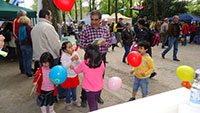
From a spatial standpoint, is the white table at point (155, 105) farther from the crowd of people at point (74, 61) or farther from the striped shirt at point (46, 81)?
the striped shirt at point (46, 81)

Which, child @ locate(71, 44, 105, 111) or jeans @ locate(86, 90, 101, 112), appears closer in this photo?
child @ locate(71, 44, 105, 111)

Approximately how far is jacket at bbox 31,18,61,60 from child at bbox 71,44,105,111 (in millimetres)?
1161

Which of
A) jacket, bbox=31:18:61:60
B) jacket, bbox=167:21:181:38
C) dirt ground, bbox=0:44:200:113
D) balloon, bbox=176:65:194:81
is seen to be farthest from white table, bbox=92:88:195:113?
jacket, bbox=167:21:181:38

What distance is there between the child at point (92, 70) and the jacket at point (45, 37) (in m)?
1.16

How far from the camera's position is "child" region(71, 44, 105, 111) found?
7.56 feet

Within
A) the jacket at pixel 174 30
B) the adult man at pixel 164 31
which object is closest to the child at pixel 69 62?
the jacket at pixel 174 30

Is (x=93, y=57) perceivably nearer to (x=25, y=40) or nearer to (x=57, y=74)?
(x=57, y=74)

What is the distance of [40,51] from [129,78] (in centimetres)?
281

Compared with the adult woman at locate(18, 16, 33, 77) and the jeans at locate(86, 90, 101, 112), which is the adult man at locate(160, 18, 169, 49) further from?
the jeans at locate(86, 90, 101, 112)

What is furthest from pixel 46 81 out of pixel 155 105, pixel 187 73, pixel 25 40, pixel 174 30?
pixel 174 30

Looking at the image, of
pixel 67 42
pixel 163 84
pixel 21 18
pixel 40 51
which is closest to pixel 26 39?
pixel 21 18

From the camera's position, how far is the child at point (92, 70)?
2.30 meters

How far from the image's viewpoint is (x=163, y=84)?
454 centimetres

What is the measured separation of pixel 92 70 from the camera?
2387 mm
